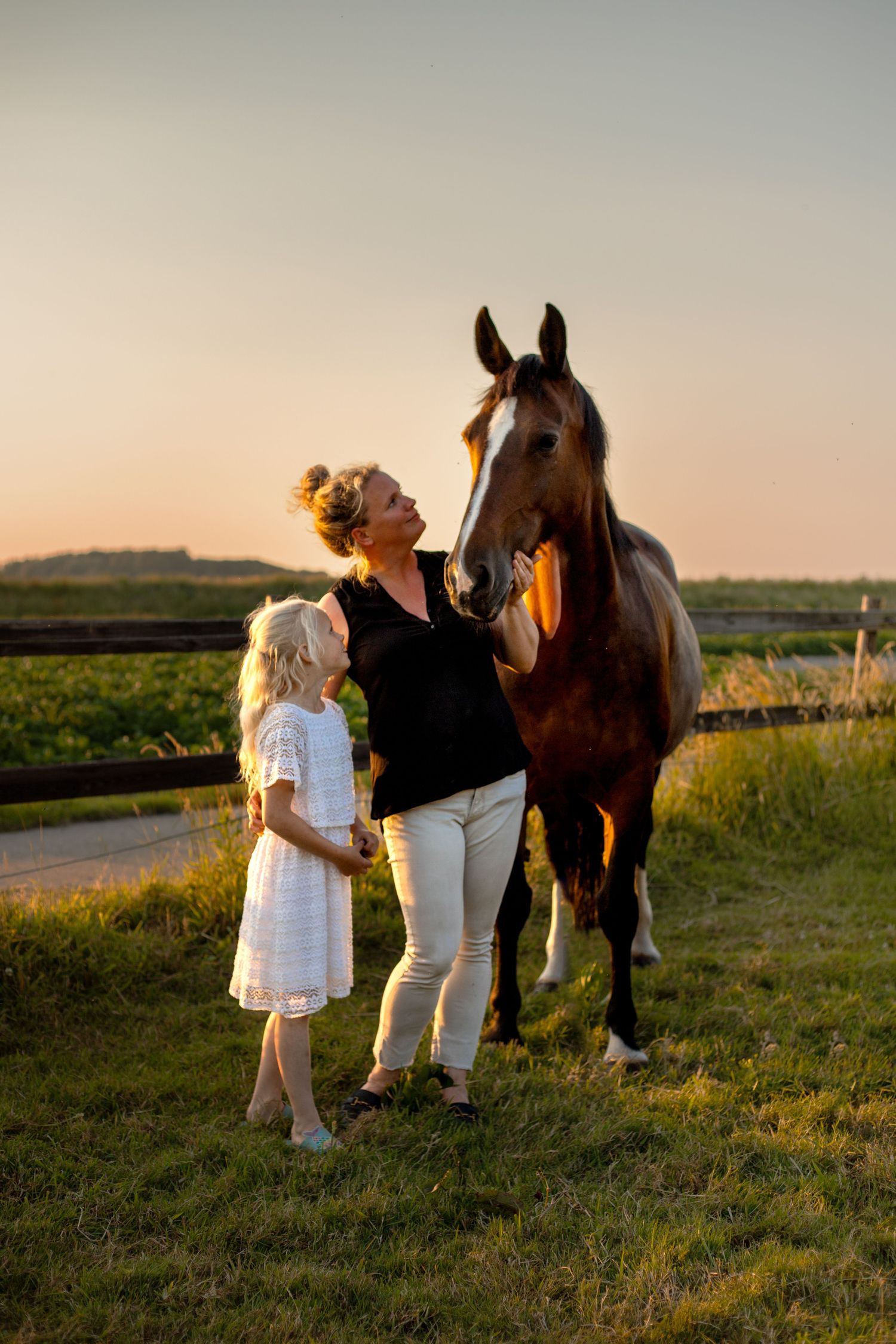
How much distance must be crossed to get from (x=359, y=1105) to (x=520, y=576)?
5.29 ft

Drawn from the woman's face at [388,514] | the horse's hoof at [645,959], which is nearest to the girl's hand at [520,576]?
the woman's face at [388,514]

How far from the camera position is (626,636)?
357cm

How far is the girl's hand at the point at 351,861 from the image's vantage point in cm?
279

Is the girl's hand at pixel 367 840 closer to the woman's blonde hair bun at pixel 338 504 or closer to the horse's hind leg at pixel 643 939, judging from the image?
the woman's blonde hair bun at pixel 338 504

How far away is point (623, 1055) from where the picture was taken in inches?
137

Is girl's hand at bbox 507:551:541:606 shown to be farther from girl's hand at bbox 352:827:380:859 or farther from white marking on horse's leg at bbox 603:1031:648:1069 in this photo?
white marking on horse's leg at bbox 603:1031:648:1069

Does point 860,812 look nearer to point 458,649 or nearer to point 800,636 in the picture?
point 458,649

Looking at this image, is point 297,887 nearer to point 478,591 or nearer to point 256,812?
point 256,812

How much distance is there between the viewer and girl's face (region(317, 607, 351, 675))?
9.16 ft

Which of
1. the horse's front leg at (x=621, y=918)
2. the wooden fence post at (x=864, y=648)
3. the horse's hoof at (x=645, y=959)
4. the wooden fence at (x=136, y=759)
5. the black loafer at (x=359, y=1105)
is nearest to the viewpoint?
the black loafer at (x=359, y=1105)

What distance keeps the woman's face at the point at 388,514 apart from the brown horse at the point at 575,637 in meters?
0.19

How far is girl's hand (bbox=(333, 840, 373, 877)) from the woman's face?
848 mm

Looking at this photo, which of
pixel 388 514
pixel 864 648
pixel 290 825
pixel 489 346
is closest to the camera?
pixel 290 825

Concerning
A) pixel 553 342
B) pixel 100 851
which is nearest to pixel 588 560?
pixel 553 342
